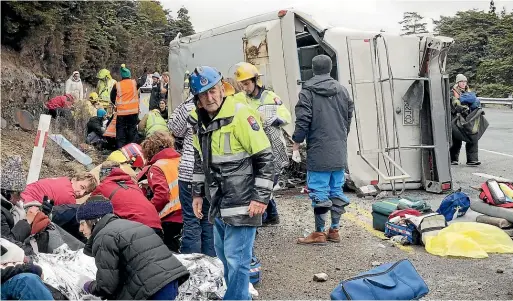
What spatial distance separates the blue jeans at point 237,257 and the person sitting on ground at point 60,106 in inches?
364

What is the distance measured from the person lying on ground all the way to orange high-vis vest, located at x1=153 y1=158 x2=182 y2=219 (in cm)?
82

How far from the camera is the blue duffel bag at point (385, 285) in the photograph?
395 cm

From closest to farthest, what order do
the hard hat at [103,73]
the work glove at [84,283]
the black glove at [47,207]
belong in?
1. the work glove at [84,283]
2. the black glove at [47,207]
3. the hard hat at [103,73]

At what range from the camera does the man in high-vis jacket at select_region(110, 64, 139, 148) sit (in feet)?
37.1

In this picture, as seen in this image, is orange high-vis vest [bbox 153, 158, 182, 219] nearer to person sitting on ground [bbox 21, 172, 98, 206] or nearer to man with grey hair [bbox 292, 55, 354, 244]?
person sitting on ground [bbox 21, 172, 98, 206]

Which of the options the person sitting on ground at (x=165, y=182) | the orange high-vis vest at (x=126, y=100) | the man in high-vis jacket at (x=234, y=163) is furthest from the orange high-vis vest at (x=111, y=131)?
the man in high-vis jacket at (x=234, y=163)

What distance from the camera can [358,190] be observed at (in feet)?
27.5

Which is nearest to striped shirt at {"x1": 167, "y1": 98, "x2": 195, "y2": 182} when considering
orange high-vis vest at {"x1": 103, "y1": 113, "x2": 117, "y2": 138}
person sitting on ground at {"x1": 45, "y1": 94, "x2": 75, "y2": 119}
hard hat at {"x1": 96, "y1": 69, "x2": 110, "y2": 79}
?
orange high-vis vest at {"x1": 103, "y1": 113, "x2": 117, "y2": 138}

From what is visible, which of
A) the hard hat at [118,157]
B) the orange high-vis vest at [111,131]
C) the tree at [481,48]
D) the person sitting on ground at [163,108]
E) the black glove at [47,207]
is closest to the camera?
the black glove at [47,207]

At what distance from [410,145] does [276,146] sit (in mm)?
3078

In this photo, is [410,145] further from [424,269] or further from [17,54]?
[17,54]

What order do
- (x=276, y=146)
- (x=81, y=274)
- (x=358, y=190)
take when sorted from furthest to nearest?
(x=358, y=190) → (x=276, y=146) → (x=81, y=274)

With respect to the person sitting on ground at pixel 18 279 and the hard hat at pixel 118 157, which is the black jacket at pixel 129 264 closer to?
the person sitting on ground at pixel 18 279


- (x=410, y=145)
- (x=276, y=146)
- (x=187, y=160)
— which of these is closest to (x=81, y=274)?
(x=187, y=160)
